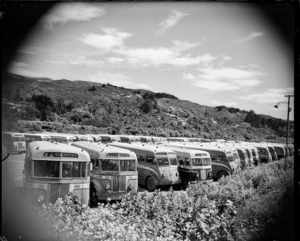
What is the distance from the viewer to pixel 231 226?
503cm

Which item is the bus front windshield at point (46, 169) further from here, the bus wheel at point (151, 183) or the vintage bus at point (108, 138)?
the bus wheel at point (151, 183)

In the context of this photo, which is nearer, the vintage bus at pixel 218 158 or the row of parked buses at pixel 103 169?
the row of parked buses at pixel 103 169

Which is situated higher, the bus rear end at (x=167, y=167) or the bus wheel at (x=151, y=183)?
the bus rear end at (x=167, y=167)

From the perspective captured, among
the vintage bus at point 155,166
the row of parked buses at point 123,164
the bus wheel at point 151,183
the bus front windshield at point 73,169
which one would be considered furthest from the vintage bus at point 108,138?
the bus wheel at point 151,183

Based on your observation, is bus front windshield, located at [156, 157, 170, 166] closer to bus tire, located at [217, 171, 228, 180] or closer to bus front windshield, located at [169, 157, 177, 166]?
bus front windshield, located at [169, 157, 177, 166]

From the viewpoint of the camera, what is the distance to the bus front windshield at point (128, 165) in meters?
5.28

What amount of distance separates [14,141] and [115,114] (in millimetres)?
1930

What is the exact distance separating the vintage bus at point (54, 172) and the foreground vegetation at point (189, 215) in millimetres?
177

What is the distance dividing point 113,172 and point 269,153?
3216 millimetres

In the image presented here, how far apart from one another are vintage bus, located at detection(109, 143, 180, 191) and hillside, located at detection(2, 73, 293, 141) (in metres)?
0.36

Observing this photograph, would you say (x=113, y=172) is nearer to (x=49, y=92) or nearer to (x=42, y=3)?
(x=49, y=92)

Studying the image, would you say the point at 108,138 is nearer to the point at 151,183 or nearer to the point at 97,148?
the point at 97,148

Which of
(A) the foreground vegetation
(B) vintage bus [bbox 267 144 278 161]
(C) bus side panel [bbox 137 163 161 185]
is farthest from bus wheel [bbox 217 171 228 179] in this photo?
(C) bus side panel [bbox 137 163 161 185]

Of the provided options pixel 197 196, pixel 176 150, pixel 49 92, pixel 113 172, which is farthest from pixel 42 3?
pixel 197 196
